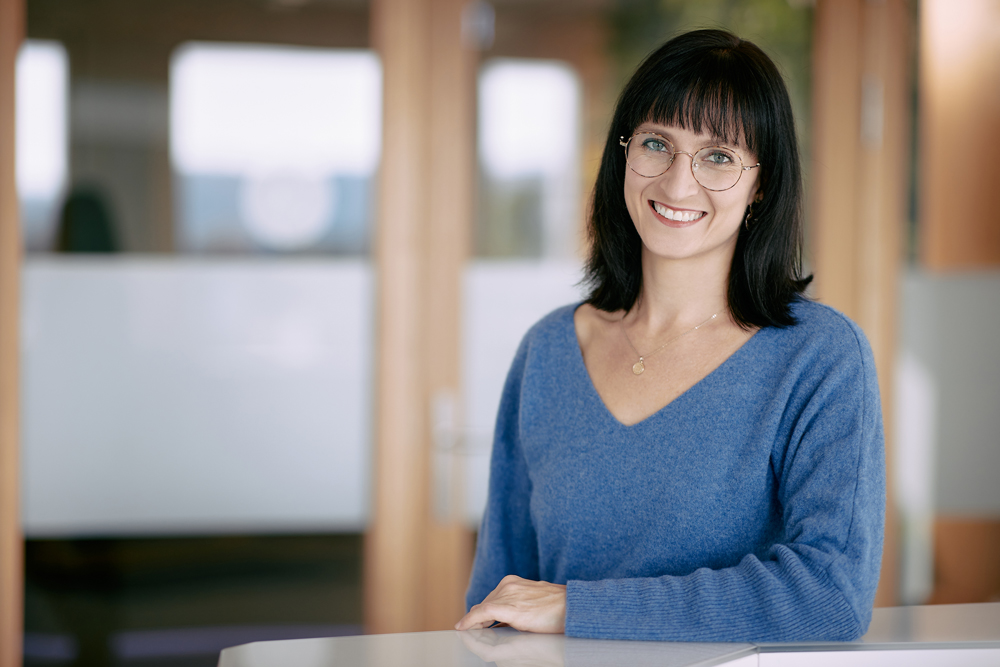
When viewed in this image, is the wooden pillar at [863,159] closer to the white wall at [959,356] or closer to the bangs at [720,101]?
the white wall at [959,356]

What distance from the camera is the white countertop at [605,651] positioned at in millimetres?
921

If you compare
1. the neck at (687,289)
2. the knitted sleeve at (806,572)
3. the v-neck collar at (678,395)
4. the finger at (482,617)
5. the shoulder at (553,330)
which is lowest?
the finger at (482,617)

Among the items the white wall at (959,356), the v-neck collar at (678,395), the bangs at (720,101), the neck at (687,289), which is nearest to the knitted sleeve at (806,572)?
the v-neck collar at (678,395)

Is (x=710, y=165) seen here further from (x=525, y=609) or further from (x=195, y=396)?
(x=195, y=396)

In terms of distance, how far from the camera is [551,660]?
922 millimetres

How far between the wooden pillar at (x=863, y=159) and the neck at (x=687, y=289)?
145 cm

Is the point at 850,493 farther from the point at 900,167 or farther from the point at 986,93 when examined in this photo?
the point at 986,93

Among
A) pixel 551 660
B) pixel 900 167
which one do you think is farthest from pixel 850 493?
pixel 900 167

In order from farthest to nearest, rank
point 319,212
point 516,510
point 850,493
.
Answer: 1. point 319,212
2. point 516,510
3. point 850,493

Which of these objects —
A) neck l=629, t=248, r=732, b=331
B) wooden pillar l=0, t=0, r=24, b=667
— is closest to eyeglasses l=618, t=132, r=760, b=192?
neck l=629, t=248, r=732, b=331

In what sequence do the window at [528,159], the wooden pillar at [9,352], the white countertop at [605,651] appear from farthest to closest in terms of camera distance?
the window at [528,159], the wooden pillar at [9,352], the white countertop at [605,651]

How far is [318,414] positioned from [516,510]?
1.18 m

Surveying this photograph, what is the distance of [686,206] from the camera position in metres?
1.24

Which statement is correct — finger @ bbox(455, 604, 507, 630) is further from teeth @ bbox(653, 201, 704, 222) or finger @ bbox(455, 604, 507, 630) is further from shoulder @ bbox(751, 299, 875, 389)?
teeth @ bbox(653, 201, 704, 222)
